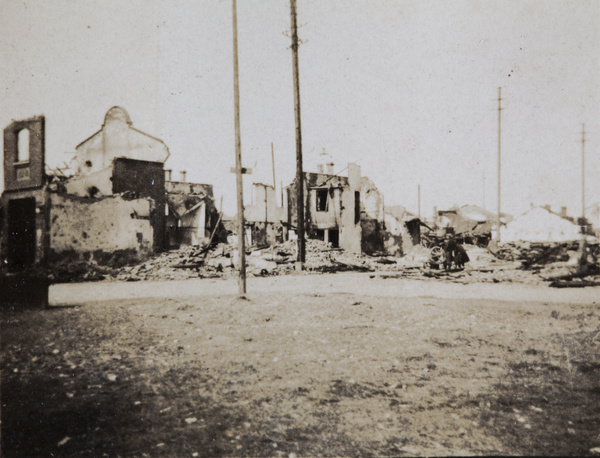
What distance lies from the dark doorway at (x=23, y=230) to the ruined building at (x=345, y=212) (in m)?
16.1

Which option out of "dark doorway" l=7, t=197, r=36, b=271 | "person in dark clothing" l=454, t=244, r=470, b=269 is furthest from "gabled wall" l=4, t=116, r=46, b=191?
"person in dark clothing" l=454, t=244, r=470, b=269

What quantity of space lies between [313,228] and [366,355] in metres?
23.9

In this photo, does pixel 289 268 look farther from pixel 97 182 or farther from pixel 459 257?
pixel 97 182

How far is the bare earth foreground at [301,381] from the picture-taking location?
2.98 metres

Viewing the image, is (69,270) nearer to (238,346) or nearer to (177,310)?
(177,310)

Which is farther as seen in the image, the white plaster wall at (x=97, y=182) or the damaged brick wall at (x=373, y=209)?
the damaged brick wall at (x=373, y=209)

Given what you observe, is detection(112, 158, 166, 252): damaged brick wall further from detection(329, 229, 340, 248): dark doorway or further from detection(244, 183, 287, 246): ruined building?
detection(329, 229, 340, 248): dark doorway

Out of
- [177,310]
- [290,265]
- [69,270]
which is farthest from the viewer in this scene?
[290,265]

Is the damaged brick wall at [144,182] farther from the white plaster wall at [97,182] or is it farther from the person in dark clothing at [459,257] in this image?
the person in dark clothing at [459,257]

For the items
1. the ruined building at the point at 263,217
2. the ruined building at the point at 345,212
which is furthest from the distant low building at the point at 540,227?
the ruined building at the point at 263,217

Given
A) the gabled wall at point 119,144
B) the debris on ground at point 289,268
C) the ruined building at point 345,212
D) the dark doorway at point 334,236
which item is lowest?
the debris on ground at point 289,268

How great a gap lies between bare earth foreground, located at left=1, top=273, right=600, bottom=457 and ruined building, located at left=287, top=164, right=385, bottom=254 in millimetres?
19704

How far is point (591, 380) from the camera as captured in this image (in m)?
4.25

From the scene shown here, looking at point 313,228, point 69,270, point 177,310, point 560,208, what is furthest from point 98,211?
point 560,208
